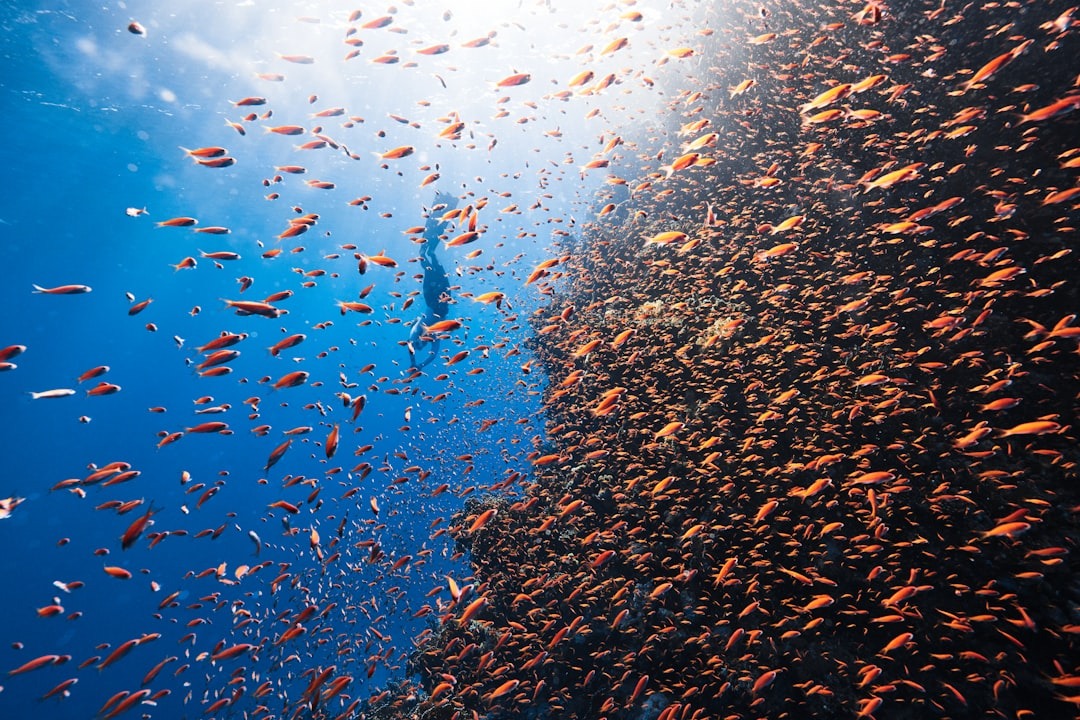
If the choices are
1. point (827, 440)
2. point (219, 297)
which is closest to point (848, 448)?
point (827, 440)

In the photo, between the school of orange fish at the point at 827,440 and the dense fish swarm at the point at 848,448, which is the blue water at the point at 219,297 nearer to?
the school of orange fish at the point at 827,440

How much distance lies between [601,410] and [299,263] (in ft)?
235

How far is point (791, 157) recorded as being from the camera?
29.1ft

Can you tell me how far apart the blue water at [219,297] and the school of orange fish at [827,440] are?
2.21m

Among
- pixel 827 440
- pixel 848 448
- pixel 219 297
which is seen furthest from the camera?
pixel 219 297

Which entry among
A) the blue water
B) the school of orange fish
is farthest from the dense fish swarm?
the blue water

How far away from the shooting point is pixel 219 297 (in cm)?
3650

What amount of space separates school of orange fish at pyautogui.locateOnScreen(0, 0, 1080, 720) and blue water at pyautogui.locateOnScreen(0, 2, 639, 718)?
221 cm

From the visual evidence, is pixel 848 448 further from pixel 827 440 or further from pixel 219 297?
pixel 219 297

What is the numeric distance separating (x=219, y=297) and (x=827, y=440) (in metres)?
43.8

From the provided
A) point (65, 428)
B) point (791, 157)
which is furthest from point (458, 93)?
point (65, 428)

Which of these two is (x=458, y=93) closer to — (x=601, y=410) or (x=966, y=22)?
(x=966, y=22)

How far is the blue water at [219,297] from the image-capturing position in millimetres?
13883

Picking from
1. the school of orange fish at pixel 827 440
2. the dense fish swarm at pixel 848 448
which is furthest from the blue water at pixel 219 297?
the dense fish swarm at pixel 848 448
